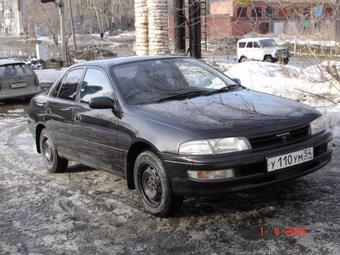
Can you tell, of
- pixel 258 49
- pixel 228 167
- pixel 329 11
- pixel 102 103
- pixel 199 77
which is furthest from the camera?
pixel 258 49

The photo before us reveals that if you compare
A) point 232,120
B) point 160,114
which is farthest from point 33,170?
point 232,120

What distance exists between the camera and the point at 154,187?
4668 mm

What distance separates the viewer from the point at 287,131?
172 inches

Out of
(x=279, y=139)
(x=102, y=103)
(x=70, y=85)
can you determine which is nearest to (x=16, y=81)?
(x=70, y=85)

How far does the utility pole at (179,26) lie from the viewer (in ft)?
53.0

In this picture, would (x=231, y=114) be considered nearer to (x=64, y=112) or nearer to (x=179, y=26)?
(x=64, y=112)

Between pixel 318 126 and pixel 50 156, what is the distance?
12.2 ft

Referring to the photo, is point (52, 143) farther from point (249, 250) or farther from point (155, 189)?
point (249, 250)

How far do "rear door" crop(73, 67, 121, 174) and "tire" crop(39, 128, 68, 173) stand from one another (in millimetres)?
904

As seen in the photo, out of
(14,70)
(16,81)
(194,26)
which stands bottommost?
(16,81)

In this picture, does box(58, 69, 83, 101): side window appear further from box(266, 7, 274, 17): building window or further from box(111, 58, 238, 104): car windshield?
box(266, 7, 274, 17): building window

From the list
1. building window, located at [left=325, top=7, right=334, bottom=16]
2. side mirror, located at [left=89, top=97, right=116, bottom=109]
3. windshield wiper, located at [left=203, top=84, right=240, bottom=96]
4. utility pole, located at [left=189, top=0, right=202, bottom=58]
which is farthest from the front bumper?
utility pole, located at [left=189, top=0, right=202, bottom=58]

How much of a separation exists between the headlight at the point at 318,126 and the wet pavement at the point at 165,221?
2.30 ft

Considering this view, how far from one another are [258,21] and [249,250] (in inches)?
279
